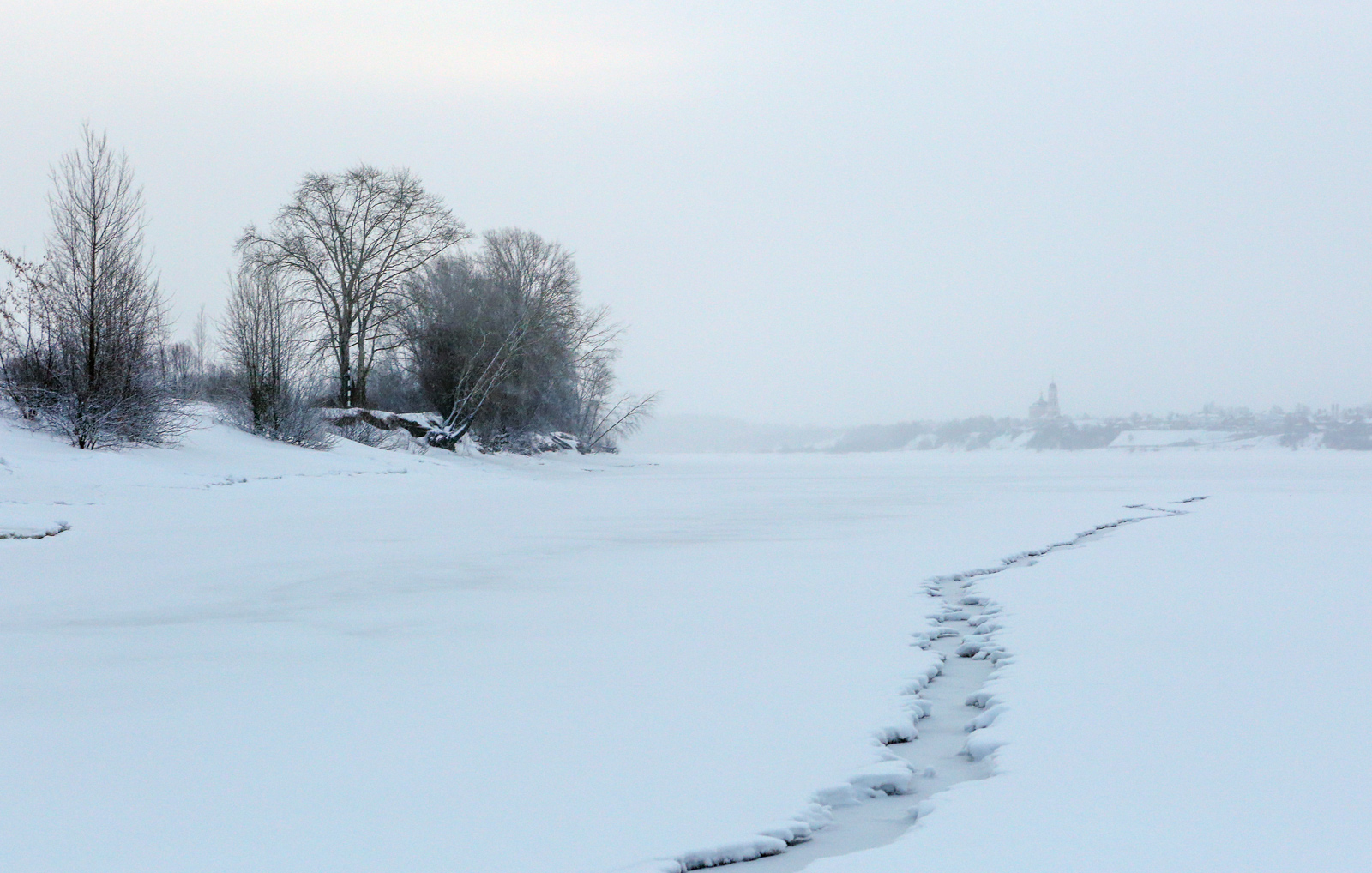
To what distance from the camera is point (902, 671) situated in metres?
4.71

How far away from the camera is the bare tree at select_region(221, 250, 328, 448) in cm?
2222

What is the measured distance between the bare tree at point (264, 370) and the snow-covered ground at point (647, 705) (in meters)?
12.8

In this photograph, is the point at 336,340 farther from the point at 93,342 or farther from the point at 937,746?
the point at 937,746

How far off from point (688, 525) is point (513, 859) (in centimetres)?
945

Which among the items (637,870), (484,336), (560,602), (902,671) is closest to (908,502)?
(560,602)

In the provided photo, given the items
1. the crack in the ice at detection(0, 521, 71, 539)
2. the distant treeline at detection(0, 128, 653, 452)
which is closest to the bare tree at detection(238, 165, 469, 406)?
the distant treeline at detection(0, 128, 653, 452)

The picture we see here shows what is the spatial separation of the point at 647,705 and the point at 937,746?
3.50 feet

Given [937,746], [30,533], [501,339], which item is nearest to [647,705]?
[937,746]

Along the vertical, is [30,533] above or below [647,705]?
above

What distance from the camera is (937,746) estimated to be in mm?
3783

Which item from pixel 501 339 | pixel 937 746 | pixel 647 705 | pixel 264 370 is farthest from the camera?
pixel 501 339

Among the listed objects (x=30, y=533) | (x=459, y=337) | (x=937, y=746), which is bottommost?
(x=937, y=746)

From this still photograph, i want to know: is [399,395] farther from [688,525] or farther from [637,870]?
[637,870]

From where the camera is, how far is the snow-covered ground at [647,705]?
2.71 m
